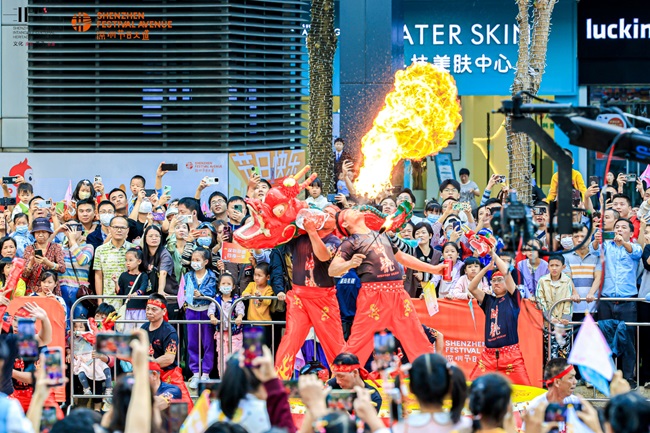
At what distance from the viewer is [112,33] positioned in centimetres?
1731

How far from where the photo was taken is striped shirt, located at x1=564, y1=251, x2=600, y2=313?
470 inches

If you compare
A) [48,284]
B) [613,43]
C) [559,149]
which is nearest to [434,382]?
[559,149]

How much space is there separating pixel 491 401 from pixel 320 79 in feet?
42.1

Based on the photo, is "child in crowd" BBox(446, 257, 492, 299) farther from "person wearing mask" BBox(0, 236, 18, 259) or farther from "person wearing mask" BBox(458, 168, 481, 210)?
"person wearing mask" BBox(458, 168, 481, 210)

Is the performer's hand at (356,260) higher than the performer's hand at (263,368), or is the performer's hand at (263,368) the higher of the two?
the performer's hand at (356,260)

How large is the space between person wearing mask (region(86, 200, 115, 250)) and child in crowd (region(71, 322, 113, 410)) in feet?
5.67

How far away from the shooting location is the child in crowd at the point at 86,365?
11391mm

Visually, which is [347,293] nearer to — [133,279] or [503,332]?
[503,332]

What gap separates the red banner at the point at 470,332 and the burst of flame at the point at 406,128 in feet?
4.30

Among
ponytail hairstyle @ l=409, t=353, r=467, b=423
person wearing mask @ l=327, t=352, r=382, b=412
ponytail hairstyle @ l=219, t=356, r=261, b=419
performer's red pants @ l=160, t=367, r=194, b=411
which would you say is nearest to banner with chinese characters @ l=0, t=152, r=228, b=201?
performer's red pants @ l=160, t=367, r=194, b=411

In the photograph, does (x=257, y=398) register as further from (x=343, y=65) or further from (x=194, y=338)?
(x=343, y=65)

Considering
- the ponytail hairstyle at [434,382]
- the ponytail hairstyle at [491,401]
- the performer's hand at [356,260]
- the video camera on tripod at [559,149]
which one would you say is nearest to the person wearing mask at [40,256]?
the performer's hand at [356,260]

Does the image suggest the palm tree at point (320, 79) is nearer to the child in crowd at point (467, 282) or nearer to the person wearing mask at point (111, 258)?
the person wearing mask at point (111, 258)

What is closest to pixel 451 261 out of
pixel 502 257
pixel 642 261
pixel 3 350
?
pixel 502 257
